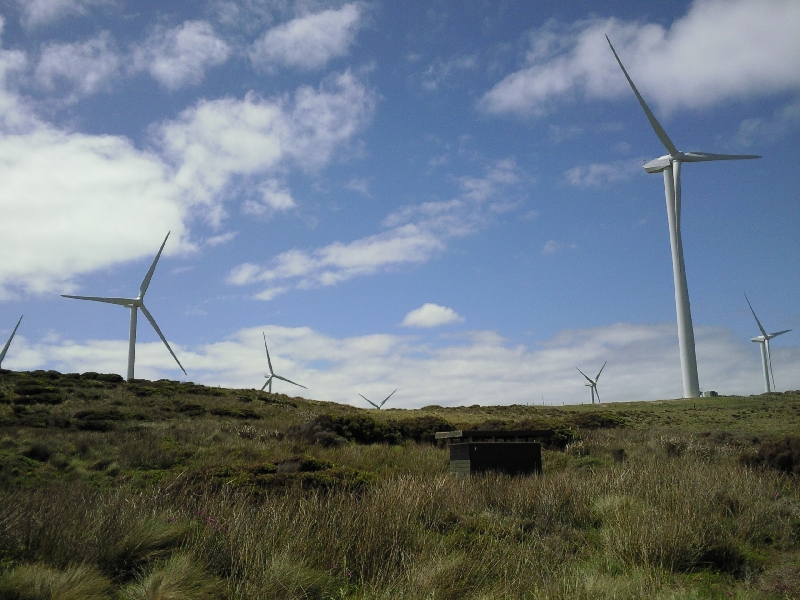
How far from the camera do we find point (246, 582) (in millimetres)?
6055

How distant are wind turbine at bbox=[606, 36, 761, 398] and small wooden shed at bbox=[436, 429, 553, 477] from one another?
47569 mm

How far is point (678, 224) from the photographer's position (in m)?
61.4

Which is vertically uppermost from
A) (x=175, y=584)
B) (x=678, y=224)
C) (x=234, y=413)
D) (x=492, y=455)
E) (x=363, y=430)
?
(x=678, y=224)

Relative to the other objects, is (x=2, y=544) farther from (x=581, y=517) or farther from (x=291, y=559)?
(x=581, y=517)

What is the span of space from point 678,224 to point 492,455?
54.3m

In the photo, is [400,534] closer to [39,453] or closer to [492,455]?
[492,455]

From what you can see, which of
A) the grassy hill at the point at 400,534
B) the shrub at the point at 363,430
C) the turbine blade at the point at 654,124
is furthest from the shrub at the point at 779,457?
the turbine blade at the point at 654,124

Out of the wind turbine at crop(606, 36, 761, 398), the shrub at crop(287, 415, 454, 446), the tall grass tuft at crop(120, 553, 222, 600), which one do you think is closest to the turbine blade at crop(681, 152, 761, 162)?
the wind turbine at crop(606, 36, 761, 398)

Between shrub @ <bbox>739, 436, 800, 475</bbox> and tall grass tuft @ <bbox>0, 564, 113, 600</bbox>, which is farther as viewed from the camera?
shrub @ <bbox>739, 436, 800, 475</bbox>

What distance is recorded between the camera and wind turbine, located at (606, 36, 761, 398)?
58594 mm

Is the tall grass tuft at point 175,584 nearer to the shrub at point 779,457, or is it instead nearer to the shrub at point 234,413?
the shrub at point 779,457

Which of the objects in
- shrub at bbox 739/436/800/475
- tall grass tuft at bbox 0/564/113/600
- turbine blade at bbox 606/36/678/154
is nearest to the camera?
tall grass tuft at bbox 0/564/113/600

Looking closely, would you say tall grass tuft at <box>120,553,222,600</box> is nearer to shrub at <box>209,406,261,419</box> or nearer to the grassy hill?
the grassy hill

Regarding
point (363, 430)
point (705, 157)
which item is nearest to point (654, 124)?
point (705, 157)
